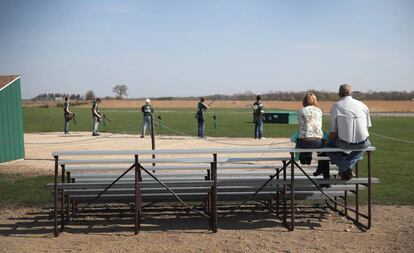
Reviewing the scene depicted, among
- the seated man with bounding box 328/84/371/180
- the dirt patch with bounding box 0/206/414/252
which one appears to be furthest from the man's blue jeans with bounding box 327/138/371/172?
the dirt patch with bounding box 0/206/414/252

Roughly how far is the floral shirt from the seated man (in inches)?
9.7

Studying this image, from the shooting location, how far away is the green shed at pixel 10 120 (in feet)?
48.5

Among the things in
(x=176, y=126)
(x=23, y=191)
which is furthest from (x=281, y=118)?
(x=23, y=191)

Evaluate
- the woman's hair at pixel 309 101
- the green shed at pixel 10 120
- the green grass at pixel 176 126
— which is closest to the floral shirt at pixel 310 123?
the woman's hair at pixel 309 101

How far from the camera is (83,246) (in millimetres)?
5980

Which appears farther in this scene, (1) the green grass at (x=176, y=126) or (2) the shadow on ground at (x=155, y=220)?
(1) the green grass at (x=176, y=126)

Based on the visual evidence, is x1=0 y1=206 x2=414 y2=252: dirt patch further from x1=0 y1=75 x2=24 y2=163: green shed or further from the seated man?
x1=0 y1=75 x2=24 y2=163: green shed

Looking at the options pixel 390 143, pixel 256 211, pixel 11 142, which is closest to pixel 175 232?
pixel 256 211

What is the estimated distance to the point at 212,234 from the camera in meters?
6.48

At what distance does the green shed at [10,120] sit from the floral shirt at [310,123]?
10.7 meters

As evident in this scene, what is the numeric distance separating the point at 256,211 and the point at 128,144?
486 inches

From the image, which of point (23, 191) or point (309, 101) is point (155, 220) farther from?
point (23, 191)

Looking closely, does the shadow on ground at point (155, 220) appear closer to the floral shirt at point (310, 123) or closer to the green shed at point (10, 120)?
the floral shirt at point (310, 123)

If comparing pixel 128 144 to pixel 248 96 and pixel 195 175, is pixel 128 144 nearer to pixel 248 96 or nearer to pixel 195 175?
pixel 195 175
